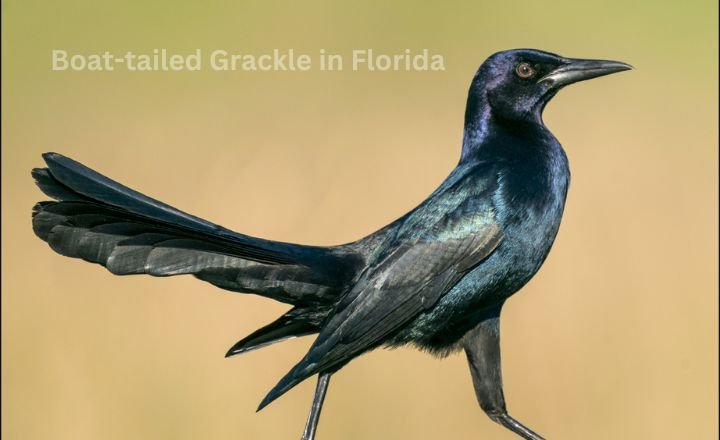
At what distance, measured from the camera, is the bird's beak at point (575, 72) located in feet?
Result: 17.3

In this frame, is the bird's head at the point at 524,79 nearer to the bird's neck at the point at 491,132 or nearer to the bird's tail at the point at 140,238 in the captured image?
the bird's neck at the point at 491,132

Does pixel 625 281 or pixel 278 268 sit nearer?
pixel 278 268

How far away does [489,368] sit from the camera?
519 cm

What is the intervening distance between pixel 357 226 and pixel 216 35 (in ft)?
8.63

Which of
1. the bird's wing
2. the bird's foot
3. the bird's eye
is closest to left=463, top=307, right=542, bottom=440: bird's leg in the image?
the bird's foot

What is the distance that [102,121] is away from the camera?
28.0 ft

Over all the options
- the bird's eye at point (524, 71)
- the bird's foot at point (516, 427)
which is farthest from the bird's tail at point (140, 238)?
the bird's eye at point (524, 71)

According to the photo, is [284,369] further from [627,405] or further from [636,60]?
[636,60]

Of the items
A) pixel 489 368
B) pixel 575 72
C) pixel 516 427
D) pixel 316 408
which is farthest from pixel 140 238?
pixel 575 72

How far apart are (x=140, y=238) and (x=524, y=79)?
1.51 metres

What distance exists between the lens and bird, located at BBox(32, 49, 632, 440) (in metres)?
4.62

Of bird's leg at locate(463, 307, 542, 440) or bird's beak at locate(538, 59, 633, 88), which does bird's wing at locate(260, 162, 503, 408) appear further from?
bird's beak at locate(538, 59, 633, 88)

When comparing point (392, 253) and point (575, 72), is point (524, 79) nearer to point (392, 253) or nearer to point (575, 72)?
point (575, 72)

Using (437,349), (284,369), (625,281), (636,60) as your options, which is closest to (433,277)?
(437,349)
